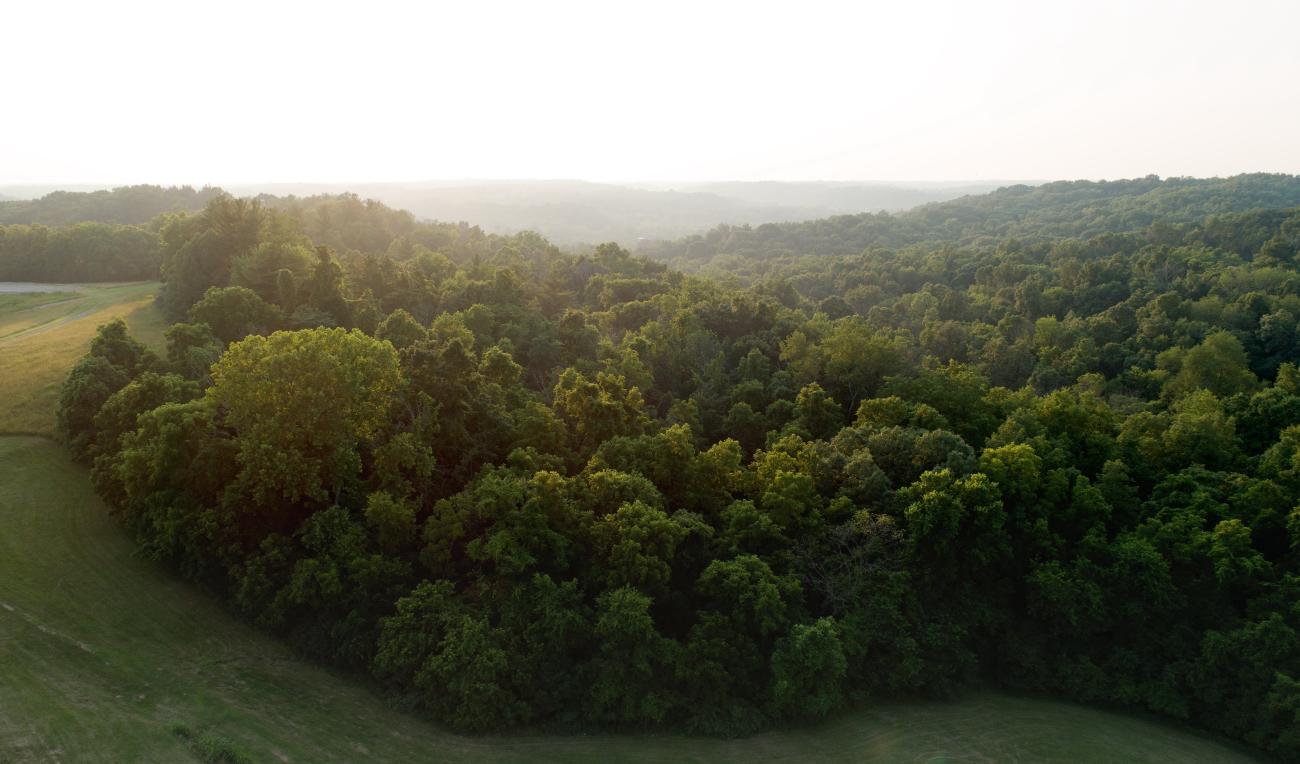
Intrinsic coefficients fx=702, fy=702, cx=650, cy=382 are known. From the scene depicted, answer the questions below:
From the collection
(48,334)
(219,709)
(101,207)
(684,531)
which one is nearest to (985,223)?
(684,531)

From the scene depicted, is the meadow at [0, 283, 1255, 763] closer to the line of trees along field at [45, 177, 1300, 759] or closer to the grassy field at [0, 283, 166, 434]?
the line of trees along field at [45, 177, 1300, 759]

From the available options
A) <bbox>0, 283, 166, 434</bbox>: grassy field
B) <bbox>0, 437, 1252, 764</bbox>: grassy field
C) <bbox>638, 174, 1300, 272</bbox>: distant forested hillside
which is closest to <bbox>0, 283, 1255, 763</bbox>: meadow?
<bbox>0, 437, 1252, 764</bbox>: grassy field

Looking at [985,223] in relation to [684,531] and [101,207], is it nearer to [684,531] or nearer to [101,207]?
[684,531]

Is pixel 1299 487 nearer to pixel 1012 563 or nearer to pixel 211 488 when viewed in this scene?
pixel 1012 563

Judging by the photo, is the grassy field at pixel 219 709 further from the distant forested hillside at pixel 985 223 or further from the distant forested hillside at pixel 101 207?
the distant forested hillside at pixel 985 223

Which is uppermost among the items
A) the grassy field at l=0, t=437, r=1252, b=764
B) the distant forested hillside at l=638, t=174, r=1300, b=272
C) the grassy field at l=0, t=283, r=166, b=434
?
the distant forested hillside at l=638, t=174, r=1300, b=272

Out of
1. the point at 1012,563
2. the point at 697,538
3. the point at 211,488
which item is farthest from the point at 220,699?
the point at 1012,563
